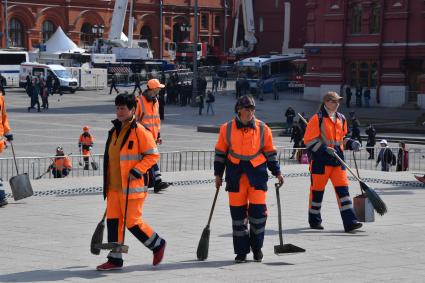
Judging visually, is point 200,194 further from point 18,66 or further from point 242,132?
point 18,66

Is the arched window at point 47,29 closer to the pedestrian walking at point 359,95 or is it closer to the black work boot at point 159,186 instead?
the pedestrian walking at point 359,95

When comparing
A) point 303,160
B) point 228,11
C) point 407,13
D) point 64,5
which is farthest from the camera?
point 228,11

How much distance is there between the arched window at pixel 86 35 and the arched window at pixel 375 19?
31.5 meters

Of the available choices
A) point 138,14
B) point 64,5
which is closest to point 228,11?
point 138,14

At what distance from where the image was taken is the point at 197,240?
12266 millimetres

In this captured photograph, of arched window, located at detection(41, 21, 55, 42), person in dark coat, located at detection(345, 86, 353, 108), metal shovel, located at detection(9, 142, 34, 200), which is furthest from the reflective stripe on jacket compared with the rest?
arched window, located at detection(41, 21, 55, 42)

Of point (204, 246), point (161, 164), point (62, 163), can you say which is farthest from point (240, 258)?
point (161, 164)

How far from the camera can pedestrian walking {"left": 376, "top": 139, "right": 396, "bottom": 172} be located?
2633cm

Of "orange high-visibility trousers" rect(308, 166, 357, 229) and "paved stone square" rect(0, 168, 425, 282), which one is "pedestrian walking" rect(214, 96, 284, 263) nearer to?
"paved stone square" rect(0, 168, 425, 282)

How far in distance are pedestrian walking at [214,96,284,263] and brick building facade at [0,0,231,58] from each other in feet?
219

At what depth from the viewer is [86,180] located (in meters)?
18.3

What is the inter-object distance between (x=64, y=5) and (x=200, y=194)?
65.8 metres

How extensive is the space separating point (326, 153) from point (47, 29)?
69.2 meters

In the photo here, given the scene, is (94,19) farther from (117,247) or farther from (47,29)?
(117,247)
